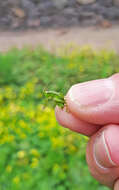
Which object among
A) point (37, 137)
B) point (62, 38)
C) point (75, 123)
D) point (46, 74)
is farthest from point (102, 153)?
point (62, 38)

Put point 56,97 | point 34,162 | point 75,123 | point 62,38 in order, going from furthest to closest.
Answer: point 62,38 → point 34,162 → point 75,123 → point 56,97

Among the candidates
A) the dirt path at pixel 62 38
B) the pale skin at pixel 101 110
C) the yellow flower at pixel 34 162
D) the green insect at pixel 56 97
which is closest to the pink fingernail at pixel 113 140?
the pale skin at pixel 101 110

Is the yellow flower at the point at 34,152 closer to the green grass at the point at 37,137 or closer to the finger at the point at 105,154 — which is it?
the green grass at the point at 37,137

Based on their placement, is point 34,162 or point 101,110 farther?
point 34,162

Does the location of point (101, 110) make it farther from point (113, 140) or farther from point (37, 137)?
point (37, 137)

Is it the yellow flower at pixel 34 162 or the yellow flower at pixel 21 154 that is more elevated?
the yellow flower at pixel 34 162

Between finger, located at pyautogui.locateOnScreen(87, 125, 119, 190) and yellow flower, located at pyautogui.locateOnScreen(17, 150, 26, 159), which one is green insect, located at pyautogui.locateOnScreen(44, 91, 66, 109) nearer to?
finger, located at pyautogui.locateOnScreen(87, 125, 119, 190)

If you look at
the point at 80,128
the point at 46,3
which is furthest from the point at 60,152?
the point at 46,3
